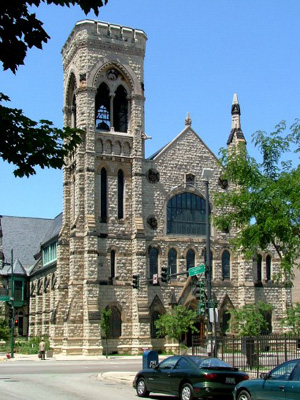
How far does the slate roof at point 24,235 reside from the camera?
7106 cm

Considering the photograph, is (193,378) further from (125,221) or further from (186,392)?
(125,221)

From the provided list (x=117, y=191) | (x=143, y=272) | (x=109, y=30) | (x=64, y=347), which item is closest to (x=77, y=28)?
(x=109, y=30)

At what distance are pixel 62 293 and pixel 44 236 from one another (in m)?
24.9

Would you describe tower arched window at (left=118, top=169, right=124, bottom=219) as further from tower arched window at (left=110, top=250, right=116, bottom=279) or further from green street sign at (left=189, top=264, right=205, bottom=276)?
green street sign at (left=189, top=264, right=205, bottom=276)

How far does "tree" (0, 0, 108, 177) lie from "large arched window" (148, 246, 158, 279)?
127 feet

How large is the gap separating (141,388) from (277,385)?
641cm

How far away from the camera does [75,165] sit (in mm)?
49688

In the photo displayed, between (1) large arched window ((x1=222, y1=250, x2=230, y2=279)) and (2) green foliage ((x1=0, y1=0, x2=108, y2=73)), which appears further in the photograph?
(1) large arched window ((x1=222, y1=250, x2=230, y2=279))

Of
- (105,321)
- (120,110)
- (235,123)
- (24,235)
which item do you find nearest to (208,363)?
(105,321)

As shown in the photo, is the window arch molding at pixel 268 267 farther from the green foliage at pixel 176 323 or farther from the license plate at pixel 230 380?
the license plate at pixel 230 380

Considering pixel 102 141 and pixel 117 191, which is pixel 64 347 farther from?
pixel 102 141

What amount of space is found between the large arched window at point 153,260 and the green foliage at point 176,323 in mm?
3099

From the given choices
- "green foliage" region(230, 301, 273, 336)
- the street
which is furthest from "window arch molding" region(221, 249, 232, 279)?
the street

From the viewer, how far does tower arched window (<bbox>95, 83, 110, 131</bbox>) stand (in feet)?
167
